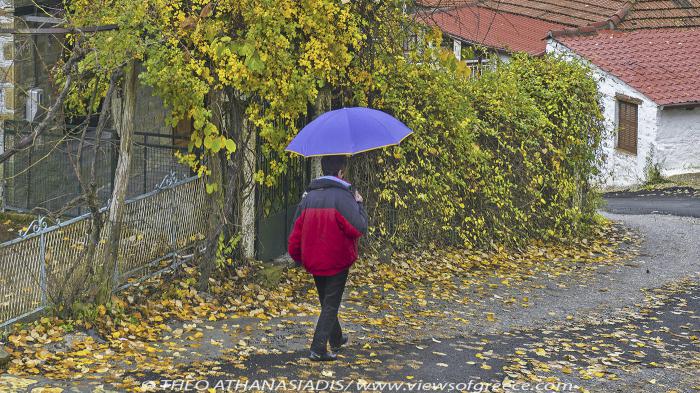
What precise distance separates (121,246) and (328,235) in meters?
2.68

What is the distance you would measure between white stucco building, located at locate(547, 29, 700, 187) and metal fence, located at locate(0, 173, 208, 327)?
18.6 meters

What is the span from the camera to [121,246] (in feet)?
33.1

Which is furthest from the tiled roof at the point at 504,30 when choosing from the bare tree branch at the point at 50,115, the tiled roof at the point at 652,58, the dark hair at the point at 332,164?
the dark hair at the point at 332,164

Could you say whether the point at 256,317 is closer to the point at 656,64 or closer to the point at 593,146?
the point at 593,146

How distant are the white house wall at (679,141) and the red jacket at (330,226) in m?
21.8

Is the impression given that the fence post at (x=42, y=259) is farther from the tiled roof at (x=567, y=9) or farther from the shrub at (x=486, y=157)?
the tiled roof at (x=567, y=9)

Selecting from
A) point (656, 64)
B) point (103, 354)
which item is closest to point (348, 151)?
point (103, 354)

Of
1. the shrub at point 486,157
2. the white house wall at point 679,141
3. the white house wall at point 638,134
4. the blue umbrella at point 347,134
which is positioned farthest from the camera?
the white house wall at point 679,141

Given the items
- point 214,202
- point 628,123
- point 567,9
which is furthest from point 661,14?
point 214,202

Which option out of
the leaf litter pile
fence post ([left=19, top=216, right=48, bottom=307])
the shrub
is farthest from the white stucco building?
fence post ([left=19, top=216, right=48, bottom=307])

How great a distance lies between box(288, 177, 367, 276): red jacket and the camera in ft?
27.2

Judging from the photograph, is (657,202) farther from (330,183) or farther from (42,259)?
(42,259)

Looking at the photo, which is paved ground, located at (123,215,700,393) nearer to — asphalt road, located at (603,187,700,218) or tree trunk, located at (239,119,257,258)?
tree trunk, located at (239,119,257,258)

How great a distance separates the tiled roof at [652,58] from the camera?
94.2 ft
